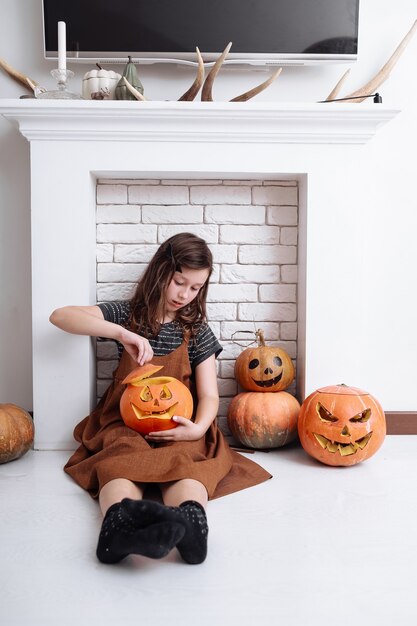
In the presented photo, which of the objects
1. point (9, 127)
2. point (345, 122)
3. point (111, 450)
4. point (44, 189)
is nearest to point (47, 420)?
point (111, 450)

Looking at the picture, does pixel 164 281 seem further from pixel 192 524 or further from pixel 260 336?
pixel 192 524

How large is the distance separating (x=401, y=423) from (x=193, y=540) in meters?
1.47

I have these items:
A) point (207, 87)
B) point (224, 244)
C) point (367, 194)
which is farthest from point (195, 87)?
point (367, 194)

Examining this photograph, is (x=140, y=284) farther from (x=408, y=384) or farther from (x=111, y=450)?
(x=408, y=384)

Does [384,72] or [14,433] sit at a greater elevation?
[384,72]

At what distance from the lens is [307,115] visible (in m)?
2.15

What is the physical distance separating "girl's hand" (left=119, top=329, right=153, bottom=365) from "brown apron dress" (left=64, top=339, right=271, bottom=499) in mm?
142

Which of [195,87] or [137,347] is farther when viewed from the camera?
[195,87]

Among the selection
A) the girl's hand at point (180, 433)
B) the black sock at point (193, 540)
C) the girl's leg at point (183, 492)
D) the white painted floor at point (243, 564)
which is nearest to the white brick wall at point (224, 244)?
the girl's hand at point (180, 433)

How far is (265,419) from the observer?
2127 mm

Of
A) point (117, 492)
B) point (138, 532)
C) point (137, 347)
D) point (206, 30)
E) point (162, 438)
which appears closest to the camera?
point (138, 532)

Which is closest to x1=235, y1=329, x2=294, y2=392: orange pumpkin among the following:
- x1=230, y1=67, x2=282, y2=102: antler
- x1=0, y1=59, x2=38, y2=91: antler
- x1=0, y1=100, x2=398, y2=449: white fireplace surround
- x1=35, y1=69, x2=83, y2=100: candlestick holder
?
x1=0, y1=100, x2=398, y2=449: white fireplace surround

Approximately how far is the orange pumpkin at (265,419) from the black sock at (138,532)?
3.00 ft

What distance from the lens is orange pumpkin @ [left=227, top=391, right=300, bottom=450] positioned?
6.99 feet
